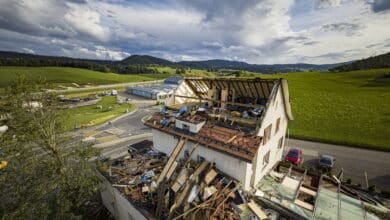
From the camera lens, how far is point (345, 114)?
4116 centimetres

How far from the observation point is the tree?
10172mm

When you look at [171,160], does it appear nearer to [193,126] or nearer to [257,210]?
[193,126]

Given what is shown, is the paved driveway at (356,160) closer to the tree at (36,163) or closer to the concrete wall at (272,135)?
the concrete wall at (272,135)

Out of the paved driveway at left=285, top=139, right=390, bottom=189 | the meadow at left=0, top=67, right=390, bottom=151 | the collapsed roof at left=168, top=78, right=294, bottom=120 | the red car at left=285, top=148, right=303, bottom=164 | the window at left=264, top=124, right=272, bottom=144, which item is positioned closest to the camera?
the window at left=264, top=124, right=272, bottom=144

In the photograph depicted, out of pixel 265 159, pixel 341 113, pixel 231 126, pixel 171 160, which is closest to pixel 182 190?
pixel 171 160

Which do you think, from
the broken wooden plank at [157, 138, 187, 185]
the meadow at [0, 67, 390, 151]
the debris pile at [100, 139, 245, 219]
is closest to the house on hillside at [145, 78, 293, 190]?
the broken wooden plank at [157, 138, 187, 185]

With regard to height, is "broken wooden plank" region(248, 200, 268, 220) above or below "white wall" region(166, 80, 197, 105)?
below

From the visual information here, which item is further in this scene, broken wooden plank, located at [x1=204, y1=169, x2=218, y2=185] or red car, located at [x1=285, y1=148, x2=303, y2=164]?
red car, located at [x1=285, y1=148, x2=303, y2=164]

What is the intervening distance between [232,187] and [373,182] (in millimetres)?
20166

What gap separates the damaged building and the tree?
105 inches

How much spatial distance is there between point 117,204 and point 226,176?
9.30m

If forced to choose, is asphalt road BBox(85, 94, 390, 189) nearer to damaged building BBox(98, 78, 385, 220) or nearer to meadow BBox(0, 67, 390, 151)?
meadow BBox(0, 67, 390, 151)

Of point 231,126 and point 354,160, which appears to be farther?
point 354,160

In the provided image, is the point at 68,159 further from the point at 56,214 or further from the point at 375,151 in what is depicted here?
the point at 375,151
